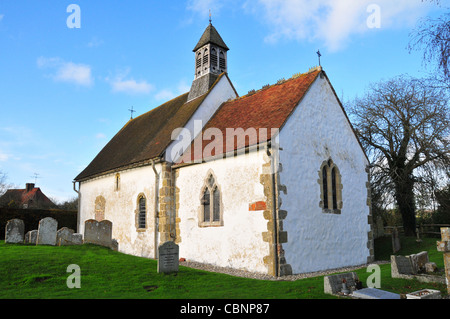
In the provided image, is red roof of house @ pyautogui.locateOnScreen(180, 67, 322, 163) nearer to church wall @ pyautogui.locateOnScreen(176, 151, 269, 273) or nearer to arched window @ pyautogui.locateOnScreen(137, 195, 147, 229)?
church wall @ pyautogui.locateOnScreen(176, 151, 269, 273)

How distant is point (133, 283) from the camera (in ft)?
32.4

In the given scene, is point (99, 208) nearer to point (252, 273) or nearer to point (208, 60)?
point (208, 60)

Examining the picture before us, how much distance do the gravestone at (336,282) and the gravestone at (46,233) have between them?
44.7 ft

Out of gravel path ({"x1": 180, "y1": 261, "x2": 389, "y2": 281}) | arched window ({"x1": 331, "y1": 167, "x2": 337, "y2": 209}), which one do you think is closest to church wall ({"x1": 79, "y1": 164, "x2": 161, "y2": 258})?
gravel path ({"x1": 180, "y1": 261, "x2": 389, "y2": 281})

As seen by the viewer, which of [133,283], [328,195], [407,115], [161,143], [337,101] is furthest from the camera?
[407,115]

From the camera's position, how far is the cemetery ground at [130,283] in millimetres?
8555

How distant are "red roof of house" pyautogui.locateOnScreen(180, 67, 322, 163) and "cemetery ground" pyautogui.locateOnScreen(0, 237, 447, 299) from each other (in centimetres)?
488

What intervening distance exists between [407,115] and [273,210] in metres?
14.3

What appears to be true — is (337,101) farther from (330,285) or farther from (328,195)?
(330,285)

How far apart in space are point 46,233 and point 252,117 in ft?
36.8

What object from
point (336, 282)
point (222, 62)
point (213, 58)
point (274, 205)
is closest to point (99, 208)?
point (213, 58)

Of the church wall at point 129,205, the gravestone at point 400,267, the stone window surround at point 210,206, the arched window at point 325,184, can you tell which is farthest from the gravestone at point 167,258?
the gravestone at point 400,267

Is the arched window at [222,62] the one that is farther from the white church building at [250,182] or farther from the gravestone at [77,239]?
the gravestone at [77,239]

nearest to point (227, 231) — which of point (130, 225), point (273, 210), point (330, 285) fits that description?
point (273, 210)
